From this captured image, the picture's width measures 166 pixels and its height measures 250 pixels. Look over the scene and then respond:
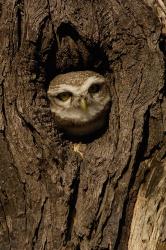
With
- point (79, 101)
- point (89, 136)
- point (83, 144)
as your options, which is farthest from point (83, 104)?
point (83, 144)

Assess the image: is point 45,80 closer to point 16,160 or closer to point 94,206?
point 16,160

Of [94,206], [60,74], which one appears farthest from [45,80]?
[94,206]

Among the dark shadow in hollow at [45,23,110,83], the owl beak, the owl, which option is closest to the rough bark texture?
the dark shadow in hollow at [45,23,110,83]

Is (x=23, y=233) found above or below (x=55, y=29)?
below

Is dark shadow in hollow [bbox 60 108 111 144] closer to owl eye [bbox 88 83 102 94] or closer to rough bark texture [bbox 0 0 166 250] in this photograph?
rough bark texture [bbox 0 0 166 250]

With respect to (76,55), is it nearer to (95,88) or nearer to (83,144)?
(95,88)

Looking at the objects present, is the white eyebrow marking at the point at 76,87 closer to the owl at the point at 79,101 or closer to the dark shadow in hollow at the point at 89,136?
the owl at the point at 79,101

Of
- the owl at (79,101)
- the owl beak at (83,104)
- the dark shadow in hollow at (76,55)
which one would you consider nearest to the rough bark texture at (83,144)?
the dark shadow in hollow at (76,55)
